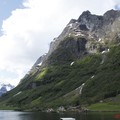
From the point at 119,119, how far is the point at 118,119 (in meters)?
0.55

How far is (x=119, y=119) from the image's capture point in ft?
575

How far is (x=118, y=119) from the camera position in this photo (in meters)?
176
